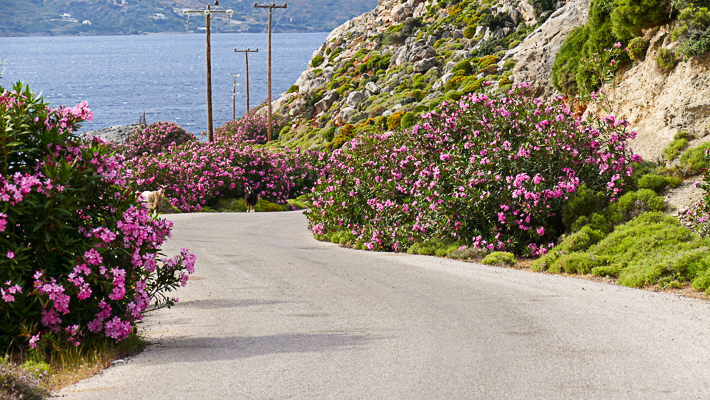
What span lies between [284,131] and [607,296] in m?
51.0

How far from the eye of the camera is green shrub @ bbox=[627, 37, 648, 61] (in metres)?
16.4

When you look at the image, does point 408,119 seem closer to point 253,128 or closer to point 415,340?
point 253,128

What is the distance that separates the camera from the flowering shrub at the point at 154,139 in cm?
4591

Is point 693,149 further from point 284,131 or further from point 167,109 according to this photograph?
point 167,109

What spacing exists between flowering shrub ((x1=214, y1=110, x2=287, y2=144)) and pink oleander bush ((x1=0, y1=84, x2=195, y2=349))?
4982cm

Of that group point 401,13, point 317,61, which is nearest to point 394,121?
point 317,61

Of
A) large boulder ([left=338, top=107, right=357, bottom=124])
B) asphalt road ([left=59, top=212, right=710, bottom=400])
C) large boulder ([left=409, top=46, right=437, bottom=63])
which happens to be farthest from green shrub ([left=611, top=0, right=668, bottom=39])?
large boulder ([left=409, top=46, right=437, bottom=63])

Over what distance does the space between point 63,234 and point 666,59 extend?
13895 mm

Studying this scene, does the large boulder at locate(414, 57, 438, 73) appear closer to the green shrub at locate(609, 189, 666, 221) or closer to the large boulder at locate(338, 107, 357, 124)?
the large boulder at locate(338, 107, 357, 124)

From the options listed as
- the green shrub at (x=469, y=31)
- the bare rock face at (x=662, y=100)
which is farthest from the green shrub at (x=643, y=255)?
the green shrub at (x=469, y=31)

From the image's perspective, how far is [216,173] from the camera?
3241 cm

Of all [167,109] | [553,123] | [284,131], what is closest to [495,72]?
[284,131]

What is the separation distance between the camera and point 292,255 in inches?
583

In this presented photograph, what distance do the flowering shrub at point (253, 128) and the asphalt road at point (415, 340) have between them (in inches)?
1842
